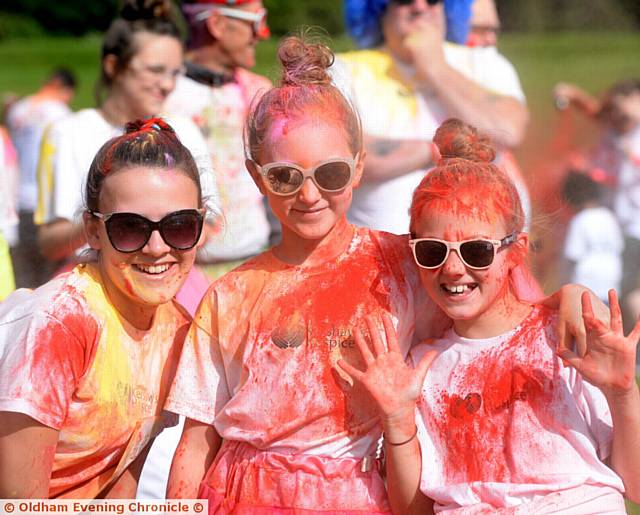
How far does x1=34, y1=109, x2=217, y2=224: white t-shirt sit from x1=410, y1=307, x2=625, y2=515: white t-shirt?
2.06 metres

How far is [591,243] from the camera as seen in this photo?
286 inches

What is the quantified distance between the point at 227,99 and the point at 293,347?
102 inches

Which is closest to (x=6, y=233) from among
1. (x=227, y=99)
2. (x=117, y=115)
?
(x=117, y=115)

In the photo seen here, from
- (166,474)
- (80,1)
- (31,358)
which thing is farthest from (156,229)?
(80,1)

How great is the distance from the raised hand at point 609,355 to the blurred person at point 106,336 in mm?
1172

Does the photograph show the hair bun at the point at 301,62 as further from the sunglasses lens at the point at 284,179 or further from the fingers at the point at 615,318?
the fingers at the point at 615,318

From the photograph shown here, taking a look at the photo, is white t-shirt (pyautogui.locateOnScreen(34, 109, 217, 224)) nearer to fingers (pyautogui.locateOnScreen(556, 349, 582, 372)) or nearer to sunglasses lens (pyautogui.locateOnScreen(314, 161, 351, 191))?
sunglasses lens (pyautogui.locateOnScreen(314, 161, 351, 191))

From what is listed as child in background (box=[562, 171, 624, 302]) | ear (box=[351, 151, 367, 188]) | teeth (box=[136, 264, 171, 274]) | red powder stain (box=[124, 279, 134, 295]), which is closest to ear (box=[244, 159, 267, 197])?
ear (box=[351, 151, 367, 188])

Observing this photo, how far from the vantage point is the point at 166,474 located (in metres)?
3.65

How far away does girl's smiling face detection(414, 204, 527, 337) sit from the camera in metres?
2.98

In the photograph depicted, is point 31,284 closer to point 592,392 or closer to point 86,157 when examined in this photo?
point 86,157

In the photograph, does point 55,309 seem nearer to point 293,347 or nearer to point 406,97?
point 293,347

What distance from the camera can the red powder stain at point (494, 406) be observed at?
2967 mm

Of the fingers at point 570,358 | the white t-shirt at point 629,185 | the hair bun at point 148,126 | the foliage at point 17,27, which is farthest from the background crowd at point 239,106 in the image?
the foliage at point 17,27
